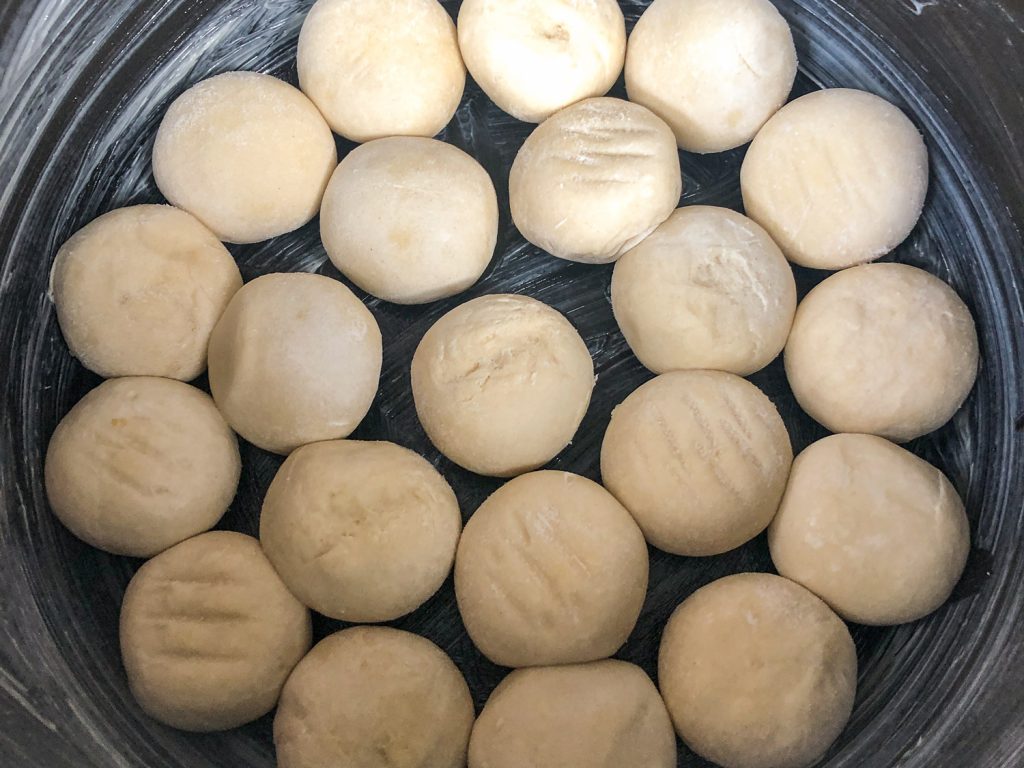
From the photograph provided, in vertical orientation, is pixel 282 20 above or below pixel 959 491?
below

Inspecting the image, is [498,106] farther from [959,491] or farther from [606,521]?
[959,491]

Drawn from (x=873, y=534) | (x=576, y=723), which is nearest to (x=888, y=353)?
(x=873, y=534)

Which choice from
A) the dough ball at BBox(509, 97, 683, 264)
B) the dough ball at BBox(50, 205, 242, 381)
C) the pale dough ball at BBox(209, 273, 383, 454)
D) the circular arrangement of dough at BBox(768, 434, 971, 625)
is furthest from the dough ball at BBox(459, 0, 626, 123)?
the circular arrangement of dough at BBox(768, 434, 971, 625)

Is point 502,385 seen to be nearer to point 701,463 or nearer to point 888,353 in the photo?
point 701,463

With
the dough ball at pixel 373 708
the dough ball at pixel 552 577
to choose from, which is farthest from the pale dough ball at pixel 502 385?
the dough ball at pixel 373 708

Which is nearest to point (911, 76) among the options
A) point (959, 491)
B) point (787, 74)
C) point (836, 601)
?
point (787, 74)

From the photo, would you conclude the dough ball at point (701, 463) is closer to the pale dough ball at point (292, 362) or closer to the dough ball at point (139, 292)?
the pale dough ball at point (292, 362)

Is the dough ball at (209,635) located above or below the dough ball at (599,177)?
below
